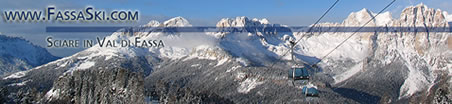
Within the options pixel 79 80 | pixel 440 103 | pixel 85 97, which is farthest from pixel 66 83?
pixel 440 103

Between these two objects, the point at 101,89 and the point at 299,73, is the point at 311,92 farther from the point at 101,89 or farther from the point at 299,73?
the point at 101,89

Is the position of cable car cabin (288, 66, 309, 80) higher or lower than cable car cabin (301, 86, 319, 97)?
higher

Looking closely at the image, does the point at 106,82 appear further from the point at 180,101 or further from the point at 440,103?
the point at 440,103

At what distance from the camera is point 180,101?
125438 mm

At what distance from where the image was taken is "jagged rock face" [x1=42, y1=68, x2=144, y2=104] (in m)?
113

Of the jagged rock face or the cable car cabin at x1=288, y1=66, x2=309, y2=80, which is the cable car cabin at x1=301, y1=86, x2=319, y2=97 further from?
the jagged rock face

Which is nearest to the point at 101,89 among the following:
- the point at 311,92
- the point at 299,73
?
the point at 311,92

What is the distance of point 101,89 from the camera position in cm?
12075

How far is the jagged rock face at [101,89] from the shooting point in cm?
11319

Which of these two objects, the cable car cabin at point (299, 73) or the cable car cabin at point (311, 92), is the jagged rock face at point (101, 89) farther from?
the cable car cabin at point (299, 73)

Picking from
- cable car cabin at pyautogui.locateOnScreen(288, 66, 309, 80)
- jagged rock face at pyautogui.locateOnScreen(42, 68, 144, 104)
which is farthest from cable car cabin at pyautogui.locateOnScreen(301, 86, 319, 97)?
jagged rock face at pyautogui.locateOnScreen(42, 68, 144, 104)

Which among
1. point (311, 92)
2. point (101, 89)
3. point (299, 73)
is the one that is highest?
point (299, 73)

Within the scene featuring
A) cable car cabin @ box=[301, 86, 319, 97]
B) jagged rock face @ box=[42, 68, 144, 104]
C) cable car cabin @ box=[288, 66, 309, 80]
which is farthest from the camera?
jagged rock face @ box=[42, 68, 144, 104]

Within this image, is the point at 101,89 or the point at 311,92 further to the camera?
the point at 101,89
